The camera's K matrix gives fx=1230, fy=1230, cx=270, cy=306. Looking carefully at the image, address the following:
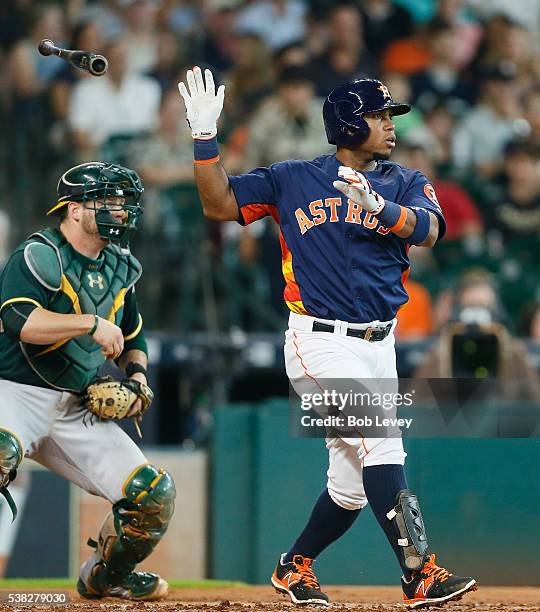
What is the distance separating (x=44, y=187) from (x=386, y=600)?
5195 mm

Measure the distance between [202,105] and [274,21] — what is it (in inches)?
243

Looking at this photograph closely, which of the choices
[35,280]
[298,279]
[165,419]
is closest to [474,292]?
[165,419]

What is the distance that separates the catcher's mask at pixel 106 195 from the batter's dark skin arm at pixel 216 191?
1.12ft

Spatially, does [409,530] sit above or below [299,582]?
above

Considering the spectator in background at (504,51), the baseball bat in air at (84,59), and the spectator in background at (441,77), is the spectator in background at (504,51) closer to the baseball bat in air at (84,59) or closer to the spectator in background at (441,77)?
the spectator in background at (441,77)

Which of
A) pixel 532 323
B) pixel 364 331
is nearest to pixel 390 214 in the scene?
pixel 364 331

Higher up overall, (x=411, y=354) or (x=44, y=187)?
(x=44, y=187)

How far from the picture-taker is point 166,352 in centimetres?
832

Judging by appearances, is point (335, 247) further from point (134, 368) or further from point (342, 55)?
point (342, 55)

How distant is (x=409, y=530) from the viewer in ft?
14.6

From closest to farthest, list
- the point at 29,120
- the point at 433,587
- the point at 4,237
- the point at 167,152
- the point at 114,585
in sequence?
the point at 433,587, the point at 114,585, the point at 4,237, the point at 167,152, the point at 29,120

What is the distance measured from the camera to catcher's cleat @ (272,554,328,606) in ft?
15.9

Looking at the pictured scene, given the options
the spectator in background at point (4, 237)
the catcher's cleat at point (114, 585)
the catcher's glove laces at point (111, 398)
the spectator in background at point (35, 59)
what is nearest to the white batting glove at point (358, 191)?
the catcher's glove laces at point (111, 398)

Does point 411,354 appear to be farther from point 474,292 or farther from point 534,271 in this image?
point 534,271
